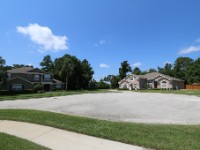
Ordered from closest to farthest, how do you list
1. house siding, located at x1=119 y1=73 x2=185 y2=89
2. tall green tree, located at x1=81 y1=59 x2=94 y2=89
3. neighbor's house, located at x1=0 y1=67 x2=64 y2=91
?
1. neighbor's house, located at x1=0 y1=67 x2=64 y2=91
2. house siding, located at x1=119 y1=73 x2=185 y2=89
3. tall green tree, located at x1=81 y1=59 x2=94 y2=89

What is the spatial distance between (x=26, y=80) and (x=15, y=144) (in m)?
47.5

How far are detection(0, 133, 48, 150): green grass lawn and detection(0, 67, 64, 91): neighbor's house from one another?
4137cm

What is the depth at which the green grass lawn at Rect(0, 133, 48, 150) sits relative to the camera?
19.3 ft

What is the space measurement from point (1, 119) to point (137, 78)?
62.4m

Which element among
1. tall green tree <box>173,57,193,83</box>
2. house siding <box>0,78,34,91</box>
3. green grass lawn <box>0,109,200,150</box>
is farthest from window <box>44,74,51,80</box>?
green grass lawn <box>0,109,200,150</box>

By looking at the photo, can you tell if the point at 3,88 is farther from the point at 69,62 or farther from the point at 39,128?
the point at 39,128

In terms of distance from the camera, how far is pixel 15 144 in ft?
20.4

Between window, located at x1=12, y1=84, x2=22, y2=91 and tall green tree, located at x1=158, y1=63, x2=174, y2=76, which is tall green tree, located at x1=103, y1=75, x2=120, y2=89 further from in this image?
window, located at x1=12, y1=84, x2=22, y2=91

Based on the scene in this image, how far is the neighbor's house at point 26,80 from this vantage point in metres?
48.5

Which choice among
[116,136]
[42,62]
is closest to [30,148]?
[116,136]

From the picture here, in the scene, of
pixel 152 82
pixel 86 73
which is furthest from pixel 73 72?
pixel 152 82

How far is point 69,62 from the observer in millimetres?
65375

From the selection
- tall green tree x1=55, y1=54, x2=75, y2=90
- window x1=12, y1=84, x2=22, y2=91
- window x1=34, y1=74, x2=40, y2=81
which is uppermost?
tall green tree x1=55, y1=54, x2=75, y2=90

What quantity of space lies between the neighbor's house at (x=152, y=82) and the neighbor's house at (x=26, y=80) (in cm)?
2265
